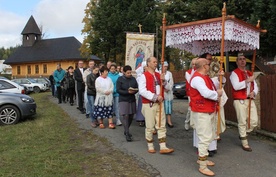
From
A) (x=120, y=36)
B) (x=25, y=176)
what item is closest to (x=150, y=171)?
(x=25, y=176)

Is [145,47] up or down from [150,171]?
up

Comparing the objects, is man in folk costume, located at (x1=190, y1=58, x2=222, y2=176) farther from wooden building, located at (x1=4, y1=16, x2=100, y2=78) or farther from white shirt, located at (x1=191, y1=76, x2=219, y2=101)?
wooden building, located at (x1=4, y1=16, x2=100, y2=78)

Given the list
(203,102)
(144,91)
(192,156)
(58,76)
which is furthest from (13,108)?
(203,102)

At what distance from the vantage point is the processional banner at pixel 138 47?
1070 cm

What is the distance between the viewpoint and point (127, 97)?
7480mm

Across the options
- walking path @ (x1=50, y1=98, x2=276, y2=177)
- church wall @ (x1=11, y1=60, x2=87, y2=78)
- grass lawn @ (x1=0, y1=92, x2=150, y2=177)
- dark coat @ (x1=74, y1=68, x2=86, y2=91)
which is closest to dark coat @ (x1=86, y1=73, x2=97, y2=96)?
grass lawn @ (x1=0, y1=92, x2=150, y2=177)

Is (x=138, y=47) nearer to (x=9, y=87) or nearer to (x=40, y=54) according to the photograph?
(x=9, y=87)

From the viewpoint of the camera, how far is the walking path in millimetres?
5388

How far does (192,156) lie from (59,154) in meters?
2.59

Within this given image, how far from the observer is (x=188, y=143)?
23.9 feet

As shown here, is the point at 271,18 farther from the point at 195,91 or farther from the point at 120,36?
the point at 120,36

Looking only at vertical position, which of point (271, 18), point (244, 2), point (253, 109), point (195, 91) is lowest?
point (253, 109)

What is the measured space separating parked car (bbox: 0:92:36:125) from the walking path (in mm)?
3150

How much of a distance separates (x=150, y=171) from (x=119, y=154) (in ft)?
3.76
